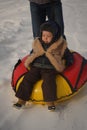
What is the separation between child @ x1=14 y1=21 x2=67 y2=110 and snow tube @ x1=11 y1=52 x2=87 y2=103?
0.05 meters

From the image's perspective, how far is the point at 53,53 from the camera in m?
2.97

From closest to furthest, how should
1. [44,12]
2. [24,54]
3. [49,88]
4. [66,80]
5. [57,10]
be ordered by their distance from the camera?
[49,88] → [66,80] → [57,10] → [44,12] → [24,54]

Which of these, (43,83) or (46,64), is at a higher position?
(46,64)

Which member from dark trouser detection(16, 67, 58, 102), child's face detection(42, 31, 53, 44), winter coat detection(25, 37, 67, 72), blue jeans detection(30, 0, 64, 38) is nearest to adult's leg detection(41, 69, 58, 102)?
dark trouser detection(16, 67, 58, 102)

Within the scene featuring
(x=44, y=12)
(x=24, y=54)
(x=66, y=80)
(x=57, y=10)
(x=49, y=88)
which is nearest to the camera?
(x=49, y=88)

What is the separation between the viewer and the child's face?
2975 millimetres

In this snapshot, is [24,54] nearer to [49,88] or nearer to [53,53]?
[53,53]

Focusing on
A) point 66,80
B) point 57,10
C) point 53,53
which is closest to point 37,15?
point 57,10

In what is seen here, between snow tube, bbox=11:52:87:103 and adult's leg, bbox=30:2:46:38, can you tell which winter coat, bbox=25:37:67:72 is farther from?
adult's leg, bbox=30:2:46:38

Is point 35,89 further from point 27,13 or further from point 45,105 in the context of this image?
point 27,13

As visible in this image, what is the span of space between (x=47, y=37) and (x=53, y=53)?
162 millimetres

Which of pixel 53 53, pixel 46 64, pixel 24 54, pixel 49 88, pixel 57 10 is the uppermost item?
pixel 57 10

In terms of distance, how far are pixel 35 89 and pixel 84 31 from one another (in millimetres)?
2476

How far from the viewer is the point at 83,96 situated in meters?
3.18
